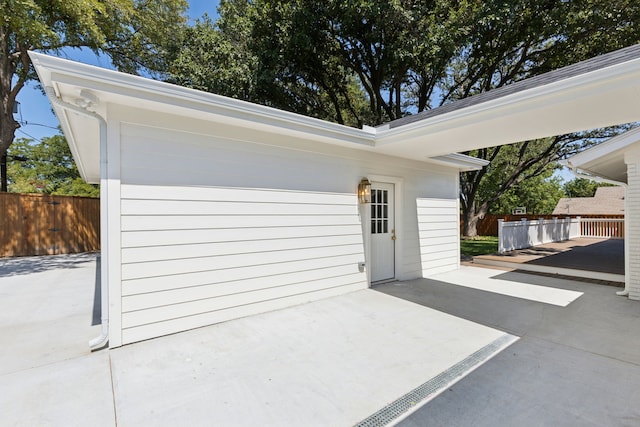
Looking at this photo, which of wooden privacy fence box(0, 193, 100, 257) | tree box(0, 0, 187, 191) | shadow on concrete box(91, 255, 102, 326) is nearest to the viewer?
shadow on concrete box(91, 255, 102, 326)

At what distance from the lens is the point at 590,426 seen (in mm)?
1957

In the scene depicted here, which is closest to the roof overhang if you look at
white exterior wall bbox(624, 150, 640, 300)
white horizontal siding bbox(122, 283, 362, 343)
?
white exterior wall bbox(624, 150, 640, 300)

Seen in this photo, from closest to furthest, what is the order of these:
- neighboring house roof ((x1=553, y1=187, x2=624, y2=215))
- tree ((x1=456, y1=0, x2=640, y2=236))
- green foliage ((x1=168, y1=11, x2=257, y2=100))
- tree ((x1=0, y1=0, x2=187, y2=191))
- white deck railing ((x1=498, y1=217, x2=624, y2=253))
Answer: tree ((x1=0, y1=0, x2=187, y2=191))
tree ((x1=456, y1=0, x2=640, y2=236))
green foliage ((x1=168, y1=11, x2=257, y2=100))
white deck railing ((x1=498, y1=217, x2=624, y2=253))
neighboring house roof ((x1=553, y1=187, x2=624, y2=215))

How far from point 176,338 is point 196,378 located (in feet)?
3.18

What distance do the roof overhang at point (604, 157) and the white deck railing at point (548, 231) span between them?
337 centimetres

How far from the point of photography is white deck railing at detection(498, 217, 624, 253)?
9.77 m

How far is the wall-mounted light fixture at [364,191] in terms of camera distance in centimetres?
522

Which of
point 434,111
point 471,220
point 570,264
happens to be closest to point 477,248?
point 471,220

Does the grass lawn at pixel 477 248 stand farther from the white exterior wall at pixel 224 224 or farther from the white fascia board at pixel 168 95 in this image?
the white fascia board at pixel 168 95

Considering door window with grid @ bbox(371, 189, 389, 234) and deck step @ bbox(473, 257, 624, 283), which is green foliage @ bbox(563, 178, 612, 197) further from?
door window with grid @ bbox(371, 189, 389, 234)

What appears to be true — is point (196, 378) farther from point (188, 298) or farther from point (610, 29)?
point (610, 29)

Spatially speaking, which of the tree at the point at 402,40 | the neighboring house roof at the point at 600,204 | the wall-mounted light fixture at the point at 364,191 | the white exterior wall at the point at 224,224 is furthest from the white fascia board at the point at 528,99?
the neighboring house roof at the point at 600,204

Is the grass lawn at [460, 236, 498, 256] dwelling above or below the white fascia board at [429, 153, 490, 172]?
below

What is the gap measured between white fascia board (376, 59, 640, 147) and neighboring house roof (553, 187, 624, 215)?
28433mm
